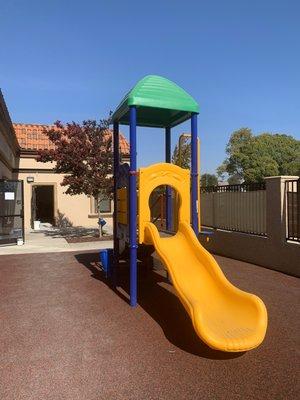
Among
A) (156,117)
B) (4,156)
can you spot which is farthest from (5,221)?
(156,117)

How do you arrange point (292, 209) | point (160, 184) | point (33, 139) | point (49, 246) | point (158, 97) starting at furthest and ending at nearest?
point (33, 139), point (49, 246), point (292, 209), point (160, 184), point (158, 97)

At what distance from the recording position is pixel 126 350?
485 centimetres

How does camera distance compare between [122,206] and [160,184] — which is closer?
[160,184]

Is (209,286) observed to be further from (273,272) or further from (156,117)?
(156,117)

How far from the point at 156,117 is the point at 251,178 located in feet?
172

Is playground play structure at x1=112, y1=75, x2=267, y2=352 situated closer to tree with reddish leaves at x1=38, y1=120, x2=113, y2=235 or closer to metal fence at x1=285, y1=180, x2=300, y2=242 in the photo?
metal fence at x1=285, y1=180, x2=300, y2=242

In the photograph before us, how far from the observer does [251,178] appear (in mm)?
59312

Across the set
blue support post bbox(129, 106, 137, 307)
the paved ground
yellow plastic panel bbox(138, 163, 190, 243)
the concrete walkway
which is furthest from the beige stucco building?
blue support post bbox(129, 106, 137, 307)

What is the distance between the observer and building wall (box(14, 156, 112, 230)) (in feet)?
70.6

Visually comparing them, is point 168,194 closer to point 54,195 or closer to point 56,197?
point 56,197

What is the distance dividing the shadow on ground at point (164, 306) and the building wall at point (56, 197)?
1084 cm

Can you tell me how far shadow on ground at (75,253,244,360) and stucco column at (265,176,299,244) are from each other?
3118mm

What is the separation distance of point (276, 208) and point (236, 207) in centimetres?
208

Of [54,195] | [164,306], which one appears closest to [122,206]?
[164,306]
